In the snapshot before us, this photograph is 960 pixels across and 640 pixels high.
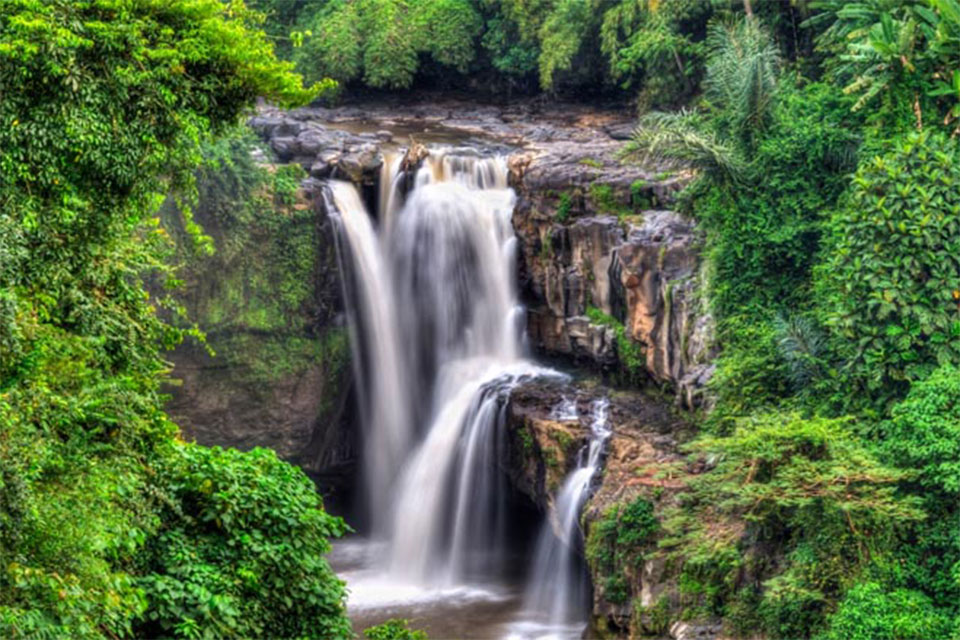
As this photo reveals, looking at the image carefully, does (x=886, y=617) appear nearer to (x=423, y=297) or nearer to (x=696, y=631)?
(x=696, y=631)

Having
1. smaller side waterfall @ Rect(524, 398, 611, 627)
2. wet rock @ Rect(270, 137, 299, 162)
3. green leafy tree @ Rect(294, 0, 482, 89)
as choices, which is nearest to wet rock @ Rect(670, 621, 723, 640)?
smaller side waterfall @ Rect(524, 398, 611, 627)

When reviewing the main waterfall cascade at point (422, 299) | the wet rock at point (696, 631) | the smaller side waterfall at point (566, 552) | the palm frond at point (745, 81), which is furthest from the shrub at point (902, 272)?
the main waterfall cascade at point (422, 299)

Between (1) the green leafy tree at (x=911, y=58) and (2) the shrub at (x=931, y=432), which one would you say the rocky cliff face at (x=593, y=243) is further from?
(2) the shrub at (x=931, y=432)

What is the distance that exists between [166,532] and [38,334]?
5.76ft

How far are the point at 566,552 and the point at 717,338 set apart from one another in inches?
165

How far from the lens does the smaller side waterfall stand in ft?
54.1

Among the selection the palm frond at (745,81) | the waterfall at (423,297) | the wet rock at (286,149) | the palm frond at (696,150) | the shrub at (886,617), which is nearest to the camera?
the shrub at (886,617)

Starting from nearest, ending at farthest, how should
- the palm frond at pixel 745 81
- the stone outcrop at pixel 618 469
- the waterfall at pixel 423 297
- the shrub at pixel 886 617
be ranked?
the shrub at pixel 886 617
the stone outcrop at pixel 618 469
the palm frond at pixel 745 81
the waterfall at pixel 423 297

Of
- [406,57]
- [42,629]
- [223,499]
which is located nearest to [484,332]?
[406,57]

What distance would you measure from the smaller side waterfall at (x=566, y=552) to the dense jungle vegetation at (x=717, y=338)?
1568mm

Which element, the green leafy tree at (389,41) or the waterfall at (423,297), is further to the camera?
the green leafy tree at (389,41)

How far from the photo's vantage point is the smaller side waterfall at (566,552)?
1650cm

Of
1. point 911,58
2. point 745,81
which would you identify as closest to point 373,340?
point 745,81

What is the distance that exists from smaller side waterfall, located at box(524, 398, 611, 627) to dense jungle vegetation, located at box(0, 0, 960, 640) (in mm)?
1568
